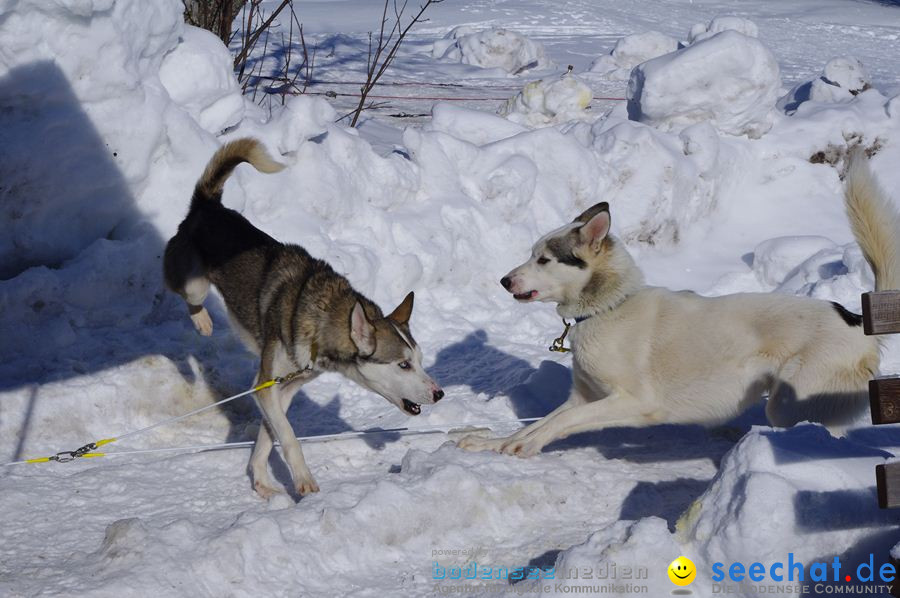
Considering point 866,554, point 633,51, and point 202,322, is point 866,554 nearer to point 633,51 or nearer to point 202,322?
point 202,322

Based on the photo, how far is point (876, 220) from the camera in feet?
14.1

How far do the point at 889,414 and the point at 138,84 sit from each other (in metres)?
4.92

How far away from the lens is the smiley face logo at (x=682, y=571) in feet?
10.8

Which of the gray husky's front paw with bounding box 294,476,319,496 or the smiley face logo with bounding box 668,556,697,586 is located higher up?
the smiley face logo with bounding box 668,556,697,586

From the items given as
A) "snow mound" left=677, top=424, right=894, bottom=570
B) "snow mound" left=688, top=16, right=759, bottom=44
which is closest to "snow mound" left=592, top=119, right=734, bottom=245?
"snow mound" left=688, top=16, right=759, bottom=44

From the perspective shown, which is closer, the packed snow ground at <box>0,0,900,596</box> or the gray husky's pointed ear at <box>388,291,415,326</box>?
the packed snow ground at <box>0,0,900,596</box>

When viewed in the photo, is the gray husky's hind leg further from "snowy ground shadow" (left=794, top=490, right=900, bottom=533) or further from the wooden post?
the wooden post

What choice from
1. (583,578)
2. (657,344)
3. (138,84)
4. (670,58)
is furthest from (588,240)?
(670,58)

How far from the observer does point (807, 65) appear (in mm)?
15594

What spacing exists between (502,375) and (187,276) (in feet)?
6.63

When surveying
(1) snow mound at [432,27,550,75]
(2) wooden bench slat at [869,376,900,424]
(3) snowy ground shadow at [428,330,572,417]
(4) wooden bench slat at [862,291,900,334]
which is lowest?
(1) snow mound at [432,27,550,75]

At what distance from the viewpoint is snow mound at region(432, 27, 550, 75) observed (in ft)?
49.4

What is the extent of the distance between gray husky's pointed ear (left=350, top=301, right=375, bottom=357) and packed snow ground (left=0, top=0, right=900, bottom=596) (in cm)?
56

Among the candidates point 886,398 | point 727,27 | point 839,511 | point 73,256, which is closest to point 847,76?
point 727,27
